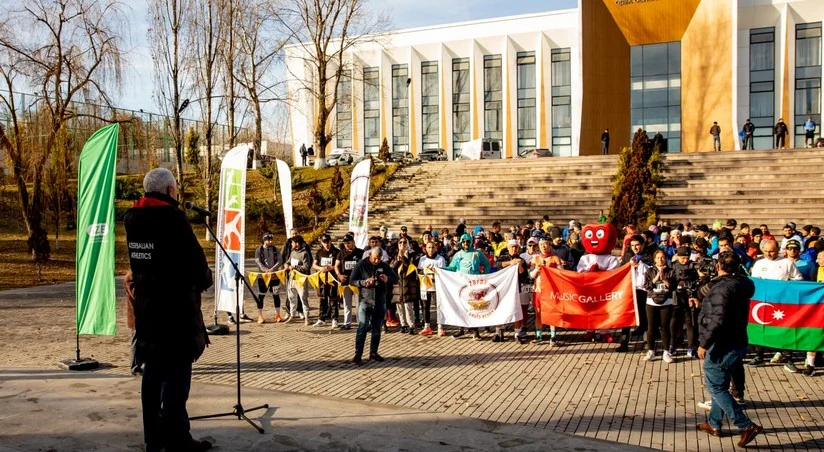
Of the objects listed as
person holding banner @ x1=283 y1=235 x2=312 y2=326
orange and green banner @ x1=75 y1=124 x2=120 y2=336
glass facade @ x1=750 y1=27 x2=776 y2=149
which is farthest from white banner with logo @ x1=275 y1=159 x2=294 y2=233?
glass facade @ x1=750 y1=27 x2=776 y2=149

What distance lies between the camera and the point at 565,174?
30422 millimetres

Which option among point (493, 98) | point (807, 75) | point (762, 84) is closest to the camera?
point (807, 75)

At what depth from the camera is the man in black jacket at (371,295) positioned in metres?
10.3

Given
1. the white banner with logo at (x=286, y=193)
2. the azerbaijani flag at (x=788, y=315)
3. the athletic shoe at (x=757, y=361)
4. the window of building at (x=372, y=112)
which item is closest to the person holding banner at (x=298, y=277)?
the white banner with logo at (x=286, y=193)

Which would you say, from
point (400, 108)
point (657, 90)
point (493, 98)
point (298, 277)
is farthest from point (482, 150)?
point (298, 277)

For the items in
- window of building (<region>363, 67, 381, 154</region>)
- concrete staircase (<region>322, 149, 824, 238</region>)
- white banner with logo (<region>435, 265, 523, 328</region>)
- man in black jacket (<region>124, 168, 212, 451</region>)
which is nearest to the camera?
man in black jacket (<region>124, 168, 212, 451</region>)

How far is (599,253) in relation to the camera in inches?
471

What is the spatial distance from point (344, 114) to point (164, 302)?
53920 millimetres

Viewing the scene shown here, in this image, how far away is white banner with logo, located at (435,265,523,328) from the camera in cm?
1196

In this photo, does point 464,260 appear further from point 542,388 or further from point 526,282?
point 542,388

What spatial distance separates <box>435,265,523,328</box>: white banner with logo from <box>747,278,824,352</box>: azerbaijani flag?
3.83 m

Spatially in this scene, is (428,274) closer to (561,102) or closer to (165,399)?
(165,399)

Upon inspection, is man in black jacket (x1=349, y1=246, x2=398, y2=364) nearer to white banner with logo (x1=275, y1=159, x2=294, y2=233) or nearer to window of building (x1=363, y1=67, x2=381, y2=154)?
white banner with logo (x1=275, y1=159, x2=294, y2=233)

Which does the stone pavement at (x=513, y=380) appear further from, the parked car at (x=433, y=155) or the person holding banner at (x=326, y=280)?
the parked car at (x=433, y=155)
